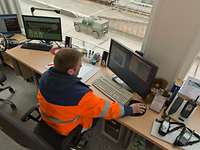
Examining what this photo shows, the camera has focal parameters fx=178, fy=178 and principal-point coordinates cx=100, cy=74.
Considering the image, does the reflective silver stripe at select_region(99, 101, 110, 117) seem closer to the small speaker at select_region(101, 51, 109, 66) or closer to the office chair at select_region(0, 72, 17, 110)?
the small speaker at select_region(101, 51, 109, 66)

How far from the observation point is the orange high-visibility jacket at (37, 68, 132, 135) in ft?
3.94

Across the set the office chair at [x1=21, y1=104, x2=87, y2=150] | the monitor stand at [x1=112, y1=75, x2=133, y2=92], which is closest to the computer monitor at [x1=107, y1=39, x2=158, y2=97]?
the monitor stand at [x1=112, y1=75, x2=133, y2=92]

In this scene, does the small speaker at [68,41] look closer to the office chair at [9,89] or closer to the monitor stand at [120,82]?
the monitor stand at [120,82]

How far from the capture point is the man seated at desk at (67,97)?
47.1 inches

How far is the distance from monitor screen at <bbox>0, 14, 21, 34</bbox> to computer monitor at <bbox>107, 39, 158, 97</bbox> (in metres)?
1.47

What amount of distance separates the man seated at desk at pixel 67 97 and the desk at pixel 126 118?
6.8 inches

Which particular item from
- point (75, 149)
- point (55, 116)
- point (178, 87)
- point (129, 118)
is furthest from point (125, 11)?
point (75, 149)

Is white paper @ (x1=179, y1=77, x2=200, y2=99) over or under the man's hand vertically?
over

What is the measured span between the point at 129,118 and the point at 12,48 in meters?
1.67

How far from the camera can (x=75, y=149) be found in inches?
66.9

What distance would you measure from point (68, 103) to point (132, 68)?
632mm

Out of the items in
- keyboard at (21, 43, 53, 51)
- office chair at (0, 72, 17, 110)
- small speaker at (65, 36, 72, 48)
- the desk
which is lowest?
office chair at (0, 72, 17, 110)

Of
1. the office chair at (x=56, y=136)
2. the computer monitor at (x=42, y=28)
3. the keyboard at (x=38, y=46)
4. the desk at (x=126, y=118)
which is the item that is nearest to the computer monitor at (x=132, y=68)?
the desk at (x=126, y=118)

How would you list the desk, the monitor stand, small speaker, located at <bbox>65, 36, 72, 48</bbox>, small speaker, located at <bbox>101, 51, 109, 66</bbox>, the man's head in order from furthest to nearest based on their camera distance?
1. small speaker, located at <bbox>65, 36, 72, 48</bbox>
2. small speaker, located at <bbox>101, 51, 109, 66</bbox>
3. the monitor stand
4. the desk
5. the man's head
